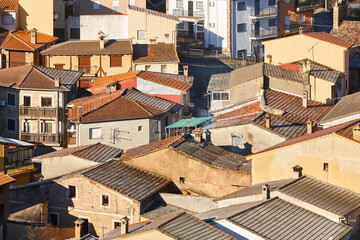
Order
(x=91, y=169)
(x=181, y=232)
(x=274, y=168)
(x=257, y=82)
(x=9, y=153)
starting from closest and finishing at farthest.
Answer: (x=181, y=232) < (x=274, y=168) < (x=91, y=169) < (x=9, y=153) < (x=257, y=82)

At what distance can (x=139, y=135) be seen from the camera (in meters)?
65.9

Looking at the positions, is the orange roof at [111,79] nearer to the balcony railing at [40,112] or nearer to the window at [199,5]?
the balcony railing at [40,112]

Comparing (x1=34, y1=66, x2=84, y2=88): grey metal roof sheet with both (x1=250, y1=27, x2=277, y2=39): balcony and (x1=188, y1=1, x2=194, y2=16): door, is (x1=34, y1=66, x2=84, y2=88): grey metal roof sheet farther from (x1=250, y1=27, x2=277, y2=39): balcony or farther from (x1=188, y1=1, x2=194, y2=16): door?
(x1=250, y1=27, x2=277, y2=39): balcony

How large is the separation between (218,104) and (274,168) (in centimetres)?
2052

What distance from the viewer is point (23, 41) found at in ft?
262

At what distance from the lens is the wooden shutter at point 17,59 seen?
7931 cm

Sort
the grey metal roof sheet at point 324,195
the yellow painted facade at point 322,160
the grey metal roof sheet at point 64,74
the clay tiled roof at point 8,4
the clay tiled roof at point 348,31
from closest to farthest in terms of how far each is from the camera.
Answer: the grey metal roof sheet at point 324,195 → the yellow painted facade at point 322,160 → the grey metal roof sheet at point 64,74 → the clay tiled roof at point 8,4 → the clay tiled roof at point 348,31

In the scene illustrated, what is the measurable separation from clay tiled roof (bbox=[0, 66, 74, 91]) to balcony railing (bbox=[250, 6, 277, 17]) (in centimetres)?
2184

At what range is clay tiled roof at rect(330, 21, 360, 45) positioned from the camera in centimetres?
8631

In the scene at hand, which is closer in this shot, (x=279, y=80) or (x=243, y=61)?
(x=279, y=80)

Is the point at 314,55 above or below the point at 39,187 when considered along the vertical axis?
above

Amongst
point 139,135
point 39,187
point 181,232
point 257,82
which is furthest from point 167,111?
point 181,232

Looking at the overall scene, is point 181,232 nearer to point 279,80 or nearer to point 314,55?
point 279,80

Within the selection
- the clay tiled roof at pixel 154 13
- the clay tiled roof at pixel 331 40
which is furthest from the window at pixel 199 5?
the clay tiled roof at pixel 331 40
